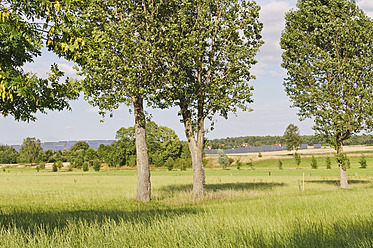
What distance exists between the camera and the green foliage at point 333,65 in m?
25.8

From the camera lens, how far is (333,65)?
26.2m

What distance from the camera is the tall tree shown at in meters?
17.5

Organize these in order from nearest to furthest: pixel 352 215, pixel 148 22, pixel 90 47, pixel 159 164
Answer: pixel 352 215 → pixel 90 47 → pixel 148 22 → pixel 159 164

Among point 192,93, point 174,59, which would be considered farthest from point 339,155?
point 174,59

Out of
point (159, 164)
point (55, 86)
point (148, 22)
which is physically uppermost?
point (148, 22)

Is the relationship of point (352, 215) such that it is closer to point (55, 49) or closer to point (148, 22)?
point (55, 49)

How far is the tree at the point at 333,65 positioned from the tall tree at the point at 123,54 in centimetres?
1388

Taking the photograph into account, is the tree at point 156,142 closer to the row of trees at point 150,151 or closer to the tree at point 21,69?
the row of trees at point 150,151

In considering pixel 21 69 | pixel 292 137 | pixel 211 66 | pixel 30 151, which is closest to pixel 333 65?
pixel 211 66

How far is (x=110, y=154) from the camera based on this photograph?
101750 mm

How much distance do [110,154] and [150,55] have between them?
87924 mm

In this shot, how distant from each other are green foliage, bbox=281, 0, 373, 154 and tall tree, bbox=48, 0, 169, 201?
13.9 meters

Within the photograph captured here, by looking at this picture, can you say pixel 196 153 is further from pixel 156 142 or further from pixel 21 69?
pixel 156 142

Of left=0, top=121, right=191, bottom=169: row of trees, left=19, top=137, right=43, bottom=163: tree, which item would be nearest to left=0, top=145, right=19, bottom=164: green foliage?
left=19, top=137, right=43, bottom=163: tree
